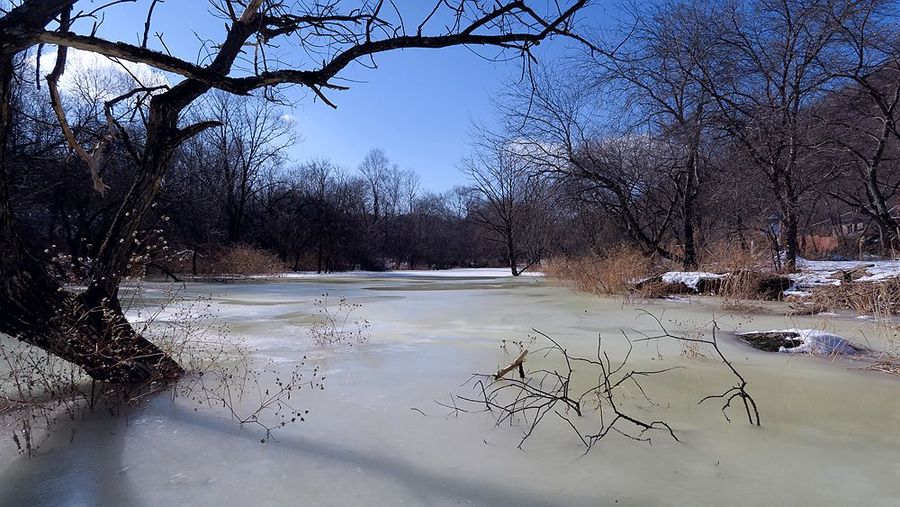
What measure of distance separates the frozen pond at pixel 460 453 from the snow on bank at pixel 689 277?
6.16m

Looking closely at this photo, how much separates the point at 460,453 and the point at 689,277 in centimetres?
970

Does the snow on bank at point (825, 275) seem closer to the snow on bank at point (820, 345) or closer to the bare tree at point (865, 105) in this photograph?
the bare tree at point (865, 105)

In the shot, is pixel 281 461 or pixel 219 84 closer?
pixel 281 461

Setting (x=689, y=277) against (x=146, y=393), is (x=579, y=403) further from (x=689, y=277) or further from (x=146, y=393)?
(x=689, y=277)

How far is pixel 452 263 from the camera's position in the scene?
4859 cm

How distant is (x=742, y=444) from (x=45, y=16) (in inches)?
183

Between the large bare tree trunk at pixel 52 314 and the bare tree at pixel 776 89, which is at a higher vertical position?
the bare tree at pixel 776 89

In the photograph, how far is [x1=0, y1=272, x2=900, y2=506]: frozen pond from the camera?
2264 mm

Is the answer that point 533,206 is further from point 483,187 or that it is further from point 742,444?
point 742,444

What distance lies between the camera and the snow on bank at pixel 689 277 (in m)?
10.7

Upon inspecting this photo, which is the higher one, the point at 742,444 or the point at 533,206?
the point at 533,206

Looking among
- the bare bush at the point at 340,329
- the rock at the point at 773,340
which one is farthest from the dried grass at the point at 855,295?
the bare bush at the point at 340,329

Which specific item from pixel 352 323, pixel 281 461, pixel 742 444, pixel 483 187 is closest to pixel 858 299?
pixel 742 444

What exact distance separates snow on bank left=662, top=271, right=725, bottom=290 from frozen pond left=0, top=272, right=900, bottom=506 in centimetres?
616
